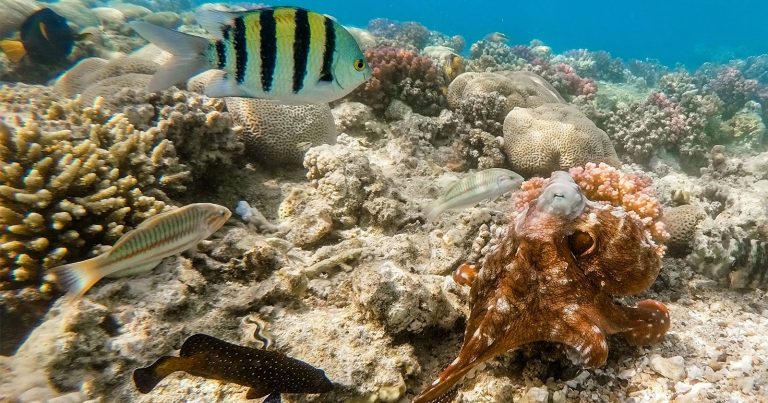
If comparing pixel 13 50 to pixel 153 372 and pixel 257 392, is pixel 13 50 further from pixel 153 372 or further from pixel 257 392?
pixel 257 392

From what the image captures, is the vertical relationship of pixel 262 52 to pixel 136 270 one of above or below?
above

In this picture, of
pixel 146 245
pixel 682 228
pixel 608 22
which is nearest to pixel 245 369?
pixel 146 245

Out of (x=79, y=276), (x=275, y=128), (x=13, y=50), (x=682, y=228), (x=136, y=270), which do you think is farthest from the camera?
(x=13, y=50)

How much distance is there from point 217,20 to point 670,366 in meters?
3.25

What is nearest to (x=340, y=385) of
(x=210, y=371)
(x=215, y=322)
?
(x=210, y=371)

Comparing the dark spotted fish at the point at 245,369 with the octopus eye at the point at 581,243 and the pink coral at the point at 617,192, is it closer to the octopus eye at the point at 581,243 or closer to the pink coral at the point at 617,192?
the octopus eye at the point at 581,243

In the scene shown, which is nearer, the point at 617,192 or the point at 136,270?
the point at 136,270

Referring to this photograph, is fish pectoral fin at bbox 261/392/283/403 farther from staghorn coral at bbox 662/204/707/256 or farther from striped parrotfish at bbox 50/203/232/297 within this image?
staghorn coral at bbox 662/204/707/256

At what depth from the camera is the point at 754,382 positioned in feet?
7.07

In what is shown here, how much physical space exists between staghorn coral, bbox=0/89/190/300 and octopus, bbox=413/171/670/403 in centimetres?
271

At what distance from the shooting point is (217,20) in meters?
1.90

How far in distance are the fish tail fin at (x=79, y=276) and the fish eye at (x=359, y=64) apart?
1.80 m

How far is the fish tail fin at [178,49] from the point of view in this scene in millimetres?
1886

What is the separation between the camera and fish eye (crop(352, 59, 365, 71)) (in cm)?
207
